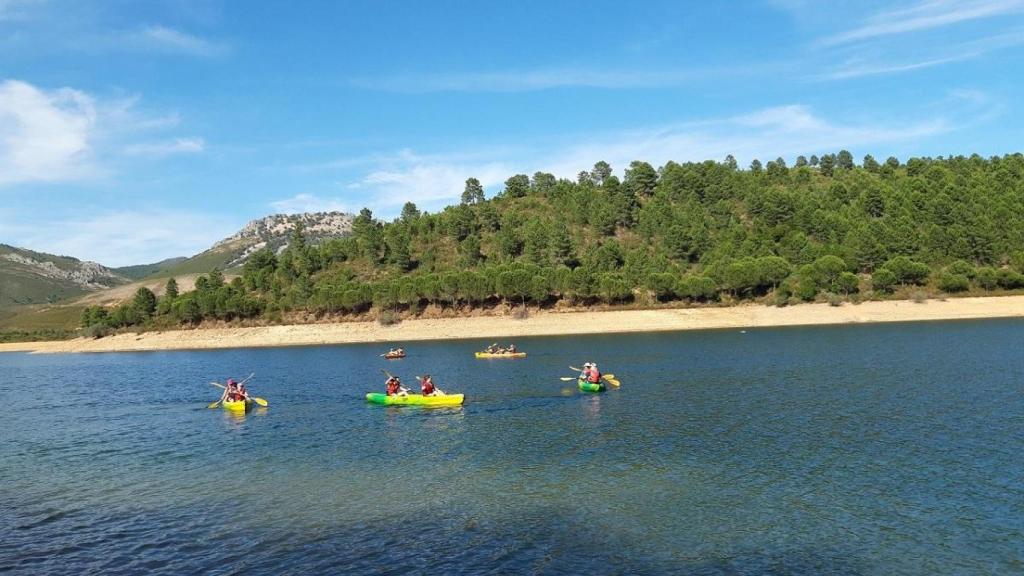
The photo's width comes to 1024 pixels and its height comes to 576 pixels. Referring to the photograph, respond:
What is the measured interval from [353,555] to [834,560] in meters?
14.3

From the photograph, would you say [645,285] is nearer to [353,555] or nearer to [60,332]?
[353,555]

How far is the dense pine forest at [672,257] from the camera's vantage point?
13725cm

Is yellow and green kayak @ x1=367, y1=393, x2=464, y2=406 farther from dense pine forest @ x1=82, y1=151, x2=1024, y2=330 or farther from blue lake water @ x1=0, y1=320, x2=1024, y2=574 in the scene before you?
dense pine forest @ x1=82, y1=151, x2=1024, y2=330

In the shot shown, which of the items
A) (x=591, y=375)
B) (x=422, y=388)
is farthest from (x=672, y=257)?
(x=422, y=388)

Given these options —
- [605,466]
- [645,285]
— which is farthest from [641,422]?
[645,285]

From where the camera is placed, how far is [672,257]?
547ft

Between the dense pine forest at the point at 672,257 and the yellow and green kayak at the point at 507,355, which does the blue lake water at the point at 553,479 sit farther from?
the dense pine forest at the point at 672,257

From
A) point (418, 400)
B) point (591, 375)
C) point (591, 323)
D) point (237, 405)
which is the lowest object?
point (237, 405)

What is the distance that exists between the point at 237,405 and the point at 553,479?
34.0 meters

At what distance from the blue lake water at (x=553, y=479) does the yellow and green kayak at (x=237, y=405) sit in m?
0.77

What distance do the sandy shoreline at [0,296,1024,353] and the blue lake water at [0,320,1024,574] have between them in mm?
62737

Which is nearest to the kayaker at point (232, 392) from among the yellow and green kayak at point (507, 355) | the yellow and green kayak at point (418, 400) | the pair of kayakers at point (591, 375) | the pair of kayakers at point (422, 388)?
the yellow and green kayak at point (418, 400)

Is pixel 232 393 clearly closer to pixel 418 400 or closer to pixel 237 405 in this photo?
pixel 237 405

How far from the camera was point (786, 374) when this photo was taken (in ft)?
192
